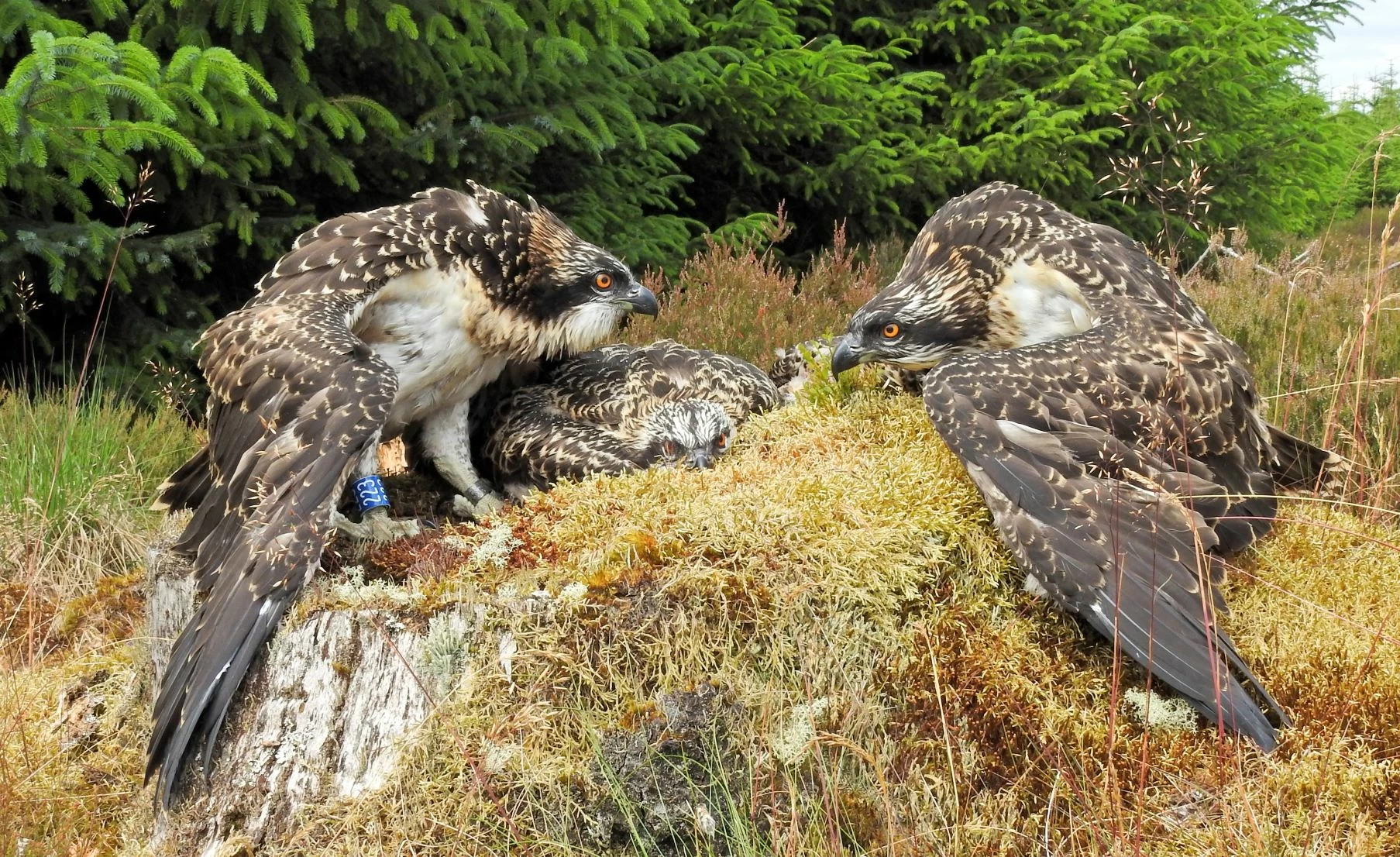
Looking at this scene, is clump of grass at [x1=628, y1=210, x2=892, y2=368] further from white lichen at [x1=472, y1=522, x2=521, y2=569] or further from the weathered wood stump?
the weathered wood stump

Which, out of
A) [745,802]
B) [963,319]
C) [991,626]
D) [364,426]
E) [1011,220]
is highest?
[1011,220]

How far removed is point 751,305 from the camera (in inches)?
311

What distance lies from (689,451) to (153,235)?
431 centimetres

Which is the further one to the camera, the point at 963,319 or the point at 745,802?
the point at 963,319

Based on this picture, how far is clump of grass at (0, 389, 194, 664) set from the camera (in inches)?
227

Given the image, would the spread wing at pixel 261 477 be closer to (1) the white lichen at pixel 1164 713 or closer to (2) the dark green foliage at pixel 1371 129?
(1) the white lichen at pixel 1164 713

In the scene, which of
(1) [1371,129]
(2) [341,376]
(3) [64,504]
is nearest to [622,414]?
(2) [341,376]

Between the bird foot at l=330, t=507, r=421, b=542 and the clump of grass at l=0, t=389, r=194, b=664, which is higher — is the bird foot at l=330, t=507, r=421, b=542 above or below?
above

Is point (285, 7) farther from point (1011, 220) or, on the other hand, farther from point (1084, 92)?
point (1084, 92)

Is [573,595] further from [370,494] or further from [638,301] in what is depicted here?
[638,301]

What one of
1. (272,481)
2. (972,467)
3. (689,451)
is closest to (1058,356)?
(972,467)

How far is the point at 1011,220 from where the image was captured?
5.18 m

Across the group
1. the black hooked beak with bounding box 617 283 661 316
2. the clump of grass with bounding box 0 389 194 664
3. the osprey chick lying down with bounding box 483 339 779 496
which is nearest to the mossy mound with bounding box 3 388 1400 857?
the osprey chick lying down with bounding box 483 339 779 496

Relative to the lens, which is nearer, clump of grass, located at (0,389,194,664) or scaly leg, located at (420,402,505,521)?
scaly leg, located at (420,402,505,521)
